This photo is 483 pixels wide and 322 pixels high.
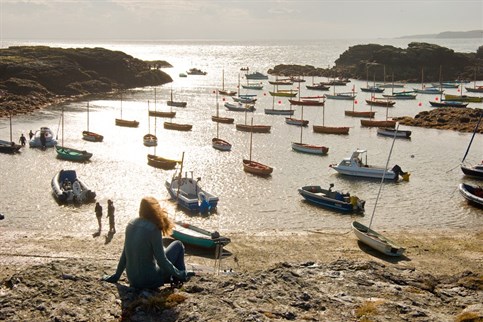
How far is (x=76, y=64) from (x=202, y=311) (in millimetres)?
122592

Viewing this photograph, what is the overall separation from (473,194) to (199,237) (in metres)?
22.5

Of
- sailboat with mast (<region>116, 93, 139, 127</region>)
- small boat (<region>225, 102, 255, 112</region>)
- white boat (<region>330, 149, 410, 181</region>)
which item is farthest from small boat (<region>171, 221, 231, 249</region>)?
small boat (<region>225, 102, 255, 112</region>)

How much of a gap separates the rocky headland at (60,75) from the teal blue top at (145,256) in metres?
74.7

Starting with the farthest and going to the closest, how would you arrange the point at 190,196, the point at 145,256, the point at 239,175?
the point at 239,175 → the point at 190,196 → the point at 145,256

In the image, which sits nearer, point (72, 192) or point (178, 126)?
point (72, 192)

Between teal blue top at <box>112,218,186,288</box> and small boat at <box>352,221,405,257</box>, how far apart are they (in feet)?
65.1

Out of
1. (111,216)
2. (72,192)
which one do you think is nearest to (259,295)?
(111,216)

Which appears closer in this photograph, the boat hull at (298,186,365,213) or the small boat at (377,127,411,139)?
the boat hull at (298,186,365,213)

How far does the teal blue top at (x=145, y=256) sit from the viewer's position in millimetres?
8344

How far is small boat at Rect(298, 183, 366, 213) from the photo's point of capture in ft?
115

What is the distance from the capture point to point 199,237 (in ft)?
86.0

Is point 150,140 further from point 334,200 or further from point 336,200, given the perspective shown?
point 336,200

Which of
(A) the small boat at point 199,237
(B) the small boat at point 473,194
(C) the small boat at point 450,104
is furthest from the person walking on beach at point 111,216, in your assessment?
(C) the small boat at point 450,104

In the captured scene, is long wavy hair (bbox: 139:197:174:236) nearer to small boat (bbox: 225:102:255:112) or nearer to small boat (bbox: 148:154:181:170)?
small boat (bbox: 148:154:181:170)
